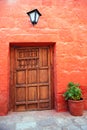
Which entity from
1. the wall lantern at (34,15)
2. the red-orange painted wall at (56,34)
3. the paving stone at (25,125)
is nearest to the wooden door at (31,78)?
the red-orange painted wall at (56,34)

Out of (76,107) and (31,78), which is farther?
(31,78)

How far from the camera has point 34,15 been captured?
16.6 feet

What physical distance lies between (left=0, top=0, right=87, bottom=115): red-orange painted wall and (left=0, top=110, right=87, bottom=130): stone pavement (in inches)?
13.1

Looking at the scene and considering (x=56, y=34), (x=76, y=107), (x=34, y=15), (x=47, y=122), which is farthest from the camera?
(x=56, y=34)

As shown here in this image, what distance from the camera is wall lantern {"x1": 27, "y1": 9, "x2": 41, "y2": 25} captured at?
502 cm

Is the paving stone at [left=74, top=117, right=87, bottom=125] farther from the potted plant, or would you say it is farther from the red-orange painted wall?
the red-orange painted wall

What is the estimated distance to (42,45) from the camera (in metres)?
5.70

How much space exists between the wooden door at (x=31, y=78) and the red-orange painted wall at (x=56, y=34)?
26 cm

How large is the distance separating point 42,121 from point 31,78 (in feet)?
4.46

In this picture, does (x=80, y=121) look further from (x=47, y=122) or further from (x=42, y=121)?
(x=42, y=121)

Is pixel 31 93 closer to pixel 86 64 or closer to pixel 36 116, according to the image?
pixel 36 116

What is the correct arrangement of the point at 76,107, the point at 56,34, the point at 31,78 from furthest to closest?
1. the point at 31,78
2. the point at 56,34
3. the point at 76,107

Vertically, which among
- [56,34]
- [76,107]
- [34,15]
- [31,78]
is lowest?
[76,107]

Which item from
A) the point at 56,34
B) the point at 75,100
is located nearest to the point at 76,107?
the point at 75,100
